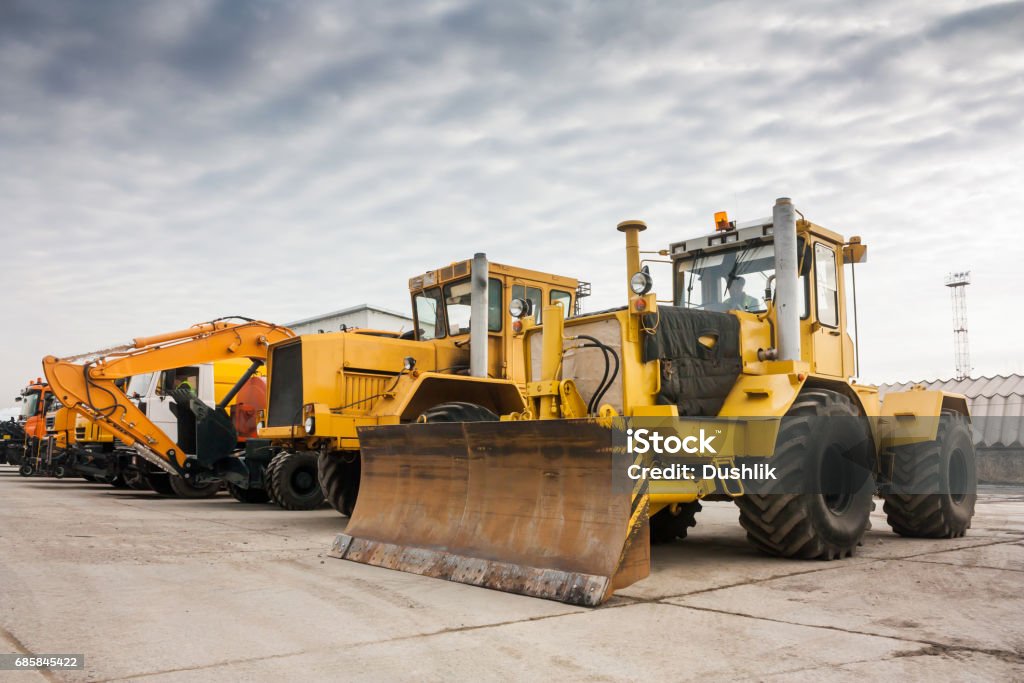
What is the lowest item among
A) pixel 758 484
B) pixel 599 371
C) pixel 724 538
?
pixel 724 538

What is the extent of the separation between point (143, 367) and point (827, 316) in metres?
11.7

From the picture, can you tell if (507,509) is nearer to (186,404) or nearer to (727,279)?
(727,279)

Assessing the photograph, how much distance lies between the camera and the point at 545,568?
5559mm

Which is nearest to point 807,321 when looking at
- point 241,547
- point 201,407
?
point 241,547

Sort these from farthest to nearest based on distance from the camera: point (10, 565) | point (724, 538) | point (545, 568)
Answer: point (724, 538), point (10, 565), point (545, 568)

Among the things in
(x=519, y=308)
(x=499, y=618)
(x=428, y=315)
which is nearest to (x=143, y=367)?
(x=428, y=315)

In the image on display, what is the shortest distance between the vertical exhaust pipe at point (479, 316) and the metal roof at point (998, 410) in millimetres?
15839

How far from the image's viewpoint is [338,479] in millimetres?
10430

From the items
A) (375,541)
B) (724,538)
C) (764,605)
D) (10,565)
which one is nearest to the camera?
(764,605)

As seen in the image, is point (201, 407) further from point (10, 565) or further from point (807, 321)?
point (807, 321)

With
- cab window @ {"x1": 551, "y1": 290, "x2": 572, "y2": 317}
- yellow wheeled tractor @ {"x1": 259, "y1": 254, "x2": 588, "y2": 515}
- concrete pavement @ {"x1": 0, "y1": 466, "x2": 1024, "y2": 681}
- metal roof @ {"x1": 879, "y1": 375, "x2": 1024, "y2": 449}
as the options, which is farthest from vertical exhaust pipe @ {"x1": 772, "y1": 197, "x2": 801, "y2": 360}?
metal roof @ {"x1": 879, "y1": 375, "x2": 1024, "y2": 449}

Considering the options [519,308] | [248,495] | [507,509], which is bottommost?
[248,495]

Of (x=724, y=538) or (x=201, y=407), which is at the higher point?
(x=201, y=407)

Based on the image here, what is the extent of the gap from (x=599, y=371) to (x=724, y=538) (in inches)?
115
